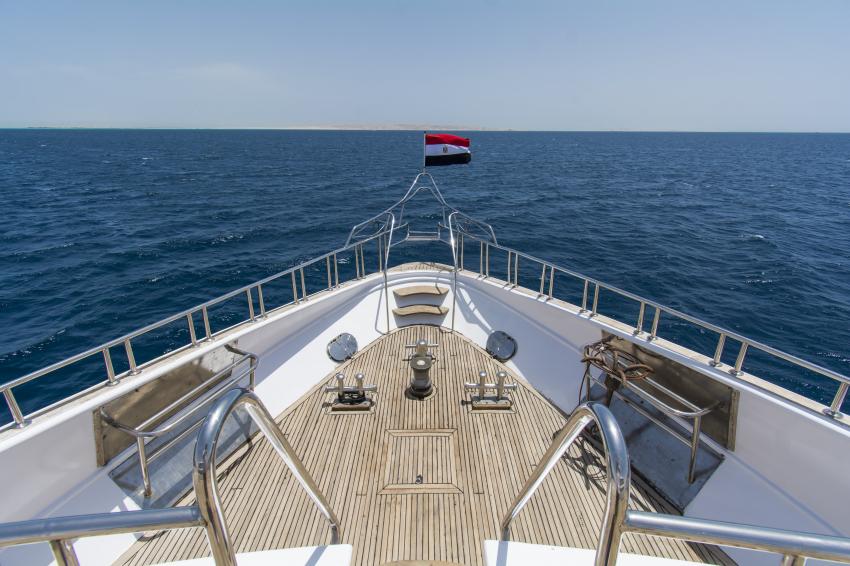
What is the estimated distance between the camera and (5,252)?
21.5 metres

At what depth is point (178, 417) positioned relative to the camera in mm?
5027

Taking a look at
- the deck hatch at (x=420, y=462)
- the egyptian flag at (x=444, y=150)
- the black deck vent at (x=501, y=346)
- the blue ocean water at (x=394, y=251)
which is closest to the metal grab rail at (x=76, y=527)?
the deck hatch at (x=420, y=462)

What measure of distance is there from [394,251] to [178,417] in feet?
61.7

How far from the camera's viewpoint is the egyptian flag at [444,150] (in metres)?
9.55

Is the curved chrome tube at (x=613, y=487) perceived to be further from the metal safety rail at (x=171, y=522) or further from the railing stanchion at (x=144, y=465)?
the railing stanchion at (x=144, y=465)

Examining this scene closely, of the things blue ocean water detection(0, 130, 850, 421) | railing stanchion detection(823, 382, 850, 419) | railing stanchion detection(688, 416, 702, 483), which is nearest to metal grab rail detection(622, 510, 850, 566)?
railing stanchion detection(823, 382, 850, 419)

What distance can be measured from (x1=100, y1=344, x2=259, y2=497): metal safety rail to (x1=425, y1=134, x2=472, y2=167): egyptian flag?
6164 mm

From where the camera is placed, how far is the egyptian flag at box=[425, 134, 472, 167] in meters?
9.55

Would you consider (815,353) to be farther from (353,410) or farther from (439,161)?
A: (353,410)

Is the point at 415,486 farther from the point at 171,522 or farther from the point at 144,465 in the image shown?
the point at 171,522

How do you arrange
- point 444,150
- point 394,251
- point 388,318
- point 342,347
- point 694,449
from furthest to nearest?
point 394,251, point 444,150, point 388,318, point 342,347, point 694,449

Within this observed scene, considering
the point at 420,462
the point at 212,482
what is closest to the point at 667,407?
the point at 420,462

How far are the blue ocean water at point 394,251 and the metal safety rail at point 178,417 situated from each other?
9.27 m

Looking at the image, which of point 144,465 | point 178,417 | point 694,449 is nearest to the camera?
point 144,465
